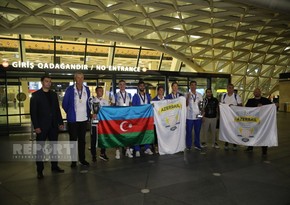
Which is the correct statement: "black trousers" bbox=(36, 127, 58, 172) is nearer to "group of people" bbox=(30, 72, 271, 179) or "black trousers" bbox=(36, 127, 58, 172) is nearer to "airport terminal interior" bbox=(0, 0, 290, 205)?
"group of people" bbox=(30, 72, 271, 179)

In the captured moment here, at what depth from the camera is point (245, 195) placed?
12.1ft

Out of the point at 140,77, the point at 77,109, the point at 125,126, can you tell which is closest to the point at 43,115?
the point at 77,109

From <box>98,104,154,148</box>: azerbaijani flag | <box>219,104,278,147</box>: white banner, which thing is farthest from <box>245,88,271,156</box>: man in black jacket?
<box>98,104,154,148</box>: azerbaijani flag

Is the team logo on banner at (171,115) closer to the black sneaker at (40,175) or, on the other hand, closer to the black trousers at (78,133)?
the black trousers at (78,133)

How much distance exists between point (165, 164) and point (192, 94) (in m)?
2.41

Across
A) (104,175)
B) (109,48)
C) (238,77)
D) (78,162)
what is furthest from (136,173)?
(238,77)

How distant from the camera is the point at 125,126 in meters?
5.80

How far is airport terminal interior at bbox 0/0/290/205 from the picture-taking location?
393cm

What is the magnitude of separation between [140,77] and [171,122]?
769 cm

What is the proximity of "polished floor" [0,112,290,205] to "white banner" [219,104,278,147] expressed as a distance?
20.0 inches

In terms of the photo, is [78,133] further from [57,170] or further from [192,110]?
[192,110]

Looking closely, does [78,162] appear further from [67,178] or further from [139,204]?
[139,204]

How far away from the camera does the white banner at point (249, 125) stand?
6355 millimetres

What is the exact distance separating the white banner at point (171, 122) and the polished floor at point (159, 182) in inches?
15.9
